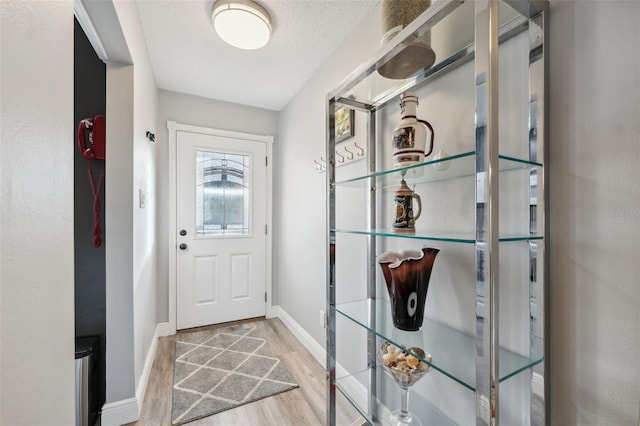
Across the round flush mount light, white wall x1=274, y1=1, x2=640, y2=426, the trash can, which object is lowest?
the trash can

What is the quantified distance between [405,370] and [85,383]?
1.61 meters

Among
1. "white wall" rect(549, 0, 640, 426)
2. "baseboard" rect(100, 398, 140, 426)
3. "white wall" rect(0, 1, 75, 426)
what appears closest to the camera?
"white wall" rect(0, 1, 75, 426)

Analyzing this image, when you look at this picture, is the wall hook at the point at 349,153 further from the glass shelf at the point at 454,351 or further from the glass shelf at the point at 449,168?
the glass shelf at the point at 454,351

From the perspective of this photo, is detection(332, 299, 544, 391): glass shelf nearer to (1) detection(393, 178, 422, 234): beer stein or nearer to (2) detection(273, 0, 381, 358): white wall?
(1) detection(393, 178, 422, 234): beer stein

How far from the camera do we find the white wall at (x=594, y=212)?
0.69 meters

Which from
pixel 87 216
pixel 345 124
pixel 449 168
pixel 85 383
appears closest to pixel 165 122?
pixel 87 216

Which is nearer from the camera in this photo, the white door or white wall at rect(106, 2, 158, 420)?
white wall at rect(106, 2, 158, 420)

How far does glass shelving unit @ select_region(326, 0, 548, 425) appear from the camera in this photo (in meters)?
0.70

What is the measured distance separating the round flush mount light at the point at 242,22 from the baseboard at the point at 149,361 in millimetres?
2204

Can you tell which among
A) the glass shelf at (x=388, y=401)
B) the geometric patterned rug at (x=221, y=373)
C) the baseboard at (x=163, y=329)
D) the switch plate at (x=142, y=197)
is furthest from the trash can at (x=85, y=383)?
the glass shelf at (x=388, y=401)

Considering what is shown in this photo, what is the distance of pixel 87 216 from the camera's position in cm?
174

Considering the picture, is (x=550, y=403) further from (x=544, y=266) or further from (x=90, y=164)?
(x=90, y=164)

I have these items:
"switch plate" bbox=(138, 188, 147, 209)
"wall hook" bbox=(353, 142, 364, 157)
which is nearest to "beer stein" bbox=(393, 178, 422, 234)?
"wall hook" bbox=(353, 142, 364, 157)

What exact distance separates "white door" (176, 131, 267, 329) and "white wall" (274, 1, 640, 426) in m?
2.72
